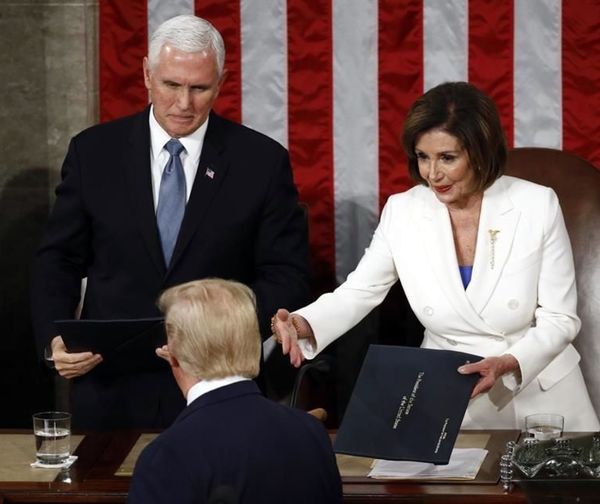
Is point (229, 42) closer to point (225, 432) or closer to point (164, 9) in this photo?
point (164, 9)

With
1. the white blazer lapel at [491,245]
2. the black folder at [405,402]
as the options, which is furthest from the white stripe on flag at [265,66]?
the black folder at [405,402]

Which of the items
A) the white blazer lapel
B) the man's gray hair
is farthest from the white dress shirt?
the white blazer lapel

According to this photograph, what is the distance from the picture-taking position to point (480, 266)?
402 cm

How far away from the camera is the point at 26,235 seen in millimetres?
5531

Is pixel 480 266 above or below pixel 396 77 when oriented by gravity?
below

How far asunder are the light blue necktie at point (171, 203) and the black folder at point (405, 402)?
0.98 metres

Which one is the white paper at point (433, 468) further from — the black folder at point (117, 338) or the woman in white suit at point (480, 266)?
the black folder at point (117, 338)

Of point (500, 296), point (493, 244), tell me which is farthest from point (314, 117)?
point (500, 296)

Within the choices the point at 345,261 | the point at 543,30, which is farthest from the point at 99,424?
the point at 543,30

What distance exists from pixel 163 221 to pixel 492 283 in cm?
105

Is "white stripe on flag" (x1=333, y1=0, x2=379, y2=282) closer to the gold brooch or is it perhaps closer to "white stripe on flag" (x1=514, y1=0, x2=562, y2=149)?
"white stripe on flag" (x1=514, y1=0, x2=562, y2=149)

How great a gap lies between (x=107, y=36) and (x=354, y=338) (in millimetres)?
1603

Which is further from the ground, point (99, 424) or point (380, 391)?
point (380, 391)

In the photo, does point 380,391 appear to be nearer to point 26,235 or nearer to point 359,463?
point 359,463
